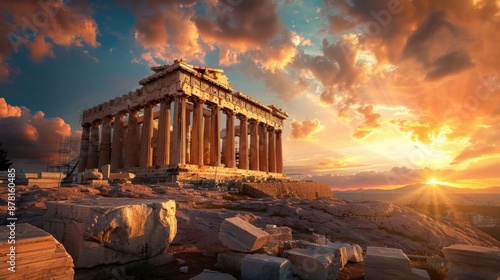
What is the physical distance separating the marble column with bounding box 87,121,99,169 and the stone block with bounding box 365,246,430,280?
101 ft

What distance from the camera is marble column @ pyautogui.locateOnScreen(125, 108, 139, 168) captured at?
2514 centimetres

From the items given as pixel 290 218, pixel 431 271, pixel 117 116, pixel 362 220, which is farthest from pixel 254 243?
pixel 117 116

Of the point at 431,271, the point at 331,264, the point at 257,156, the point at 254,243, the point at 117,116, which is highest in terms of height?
the point at 117,116

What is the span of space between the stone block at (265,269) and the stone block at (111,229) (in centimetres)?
166

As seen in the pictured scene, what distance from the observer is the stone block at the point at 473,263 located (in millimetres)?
5323

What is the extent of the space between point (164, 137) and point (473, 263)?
68.8ft

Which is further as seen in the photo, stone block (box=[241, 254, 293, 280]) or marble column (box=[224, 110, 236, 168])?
marble column (box=[224, 110, 236, 168])

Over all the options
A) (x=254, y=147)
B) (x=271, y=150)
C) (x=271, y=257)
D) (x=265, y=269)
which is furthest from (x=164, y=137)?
(x=265, y=269)

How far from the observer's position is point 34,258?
342cm

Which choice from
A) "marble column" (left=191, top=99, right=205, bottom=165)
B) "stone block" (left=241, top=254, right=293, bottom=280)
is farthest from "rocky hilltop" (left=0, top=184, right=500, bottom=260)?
"marble column" (left=191, top=99, right=205, bottom=165)

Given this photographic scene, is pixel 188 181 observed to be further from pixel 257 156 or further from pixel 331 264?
pixel 331 264

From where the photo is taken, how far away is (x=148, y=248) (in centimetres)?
489

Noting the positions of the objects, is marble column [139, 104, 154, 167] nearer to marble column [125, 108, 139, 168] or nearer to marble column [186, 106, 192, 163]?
marble column [125, 108, 139, 168]

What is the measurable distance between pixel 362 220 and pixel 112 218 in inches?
405
